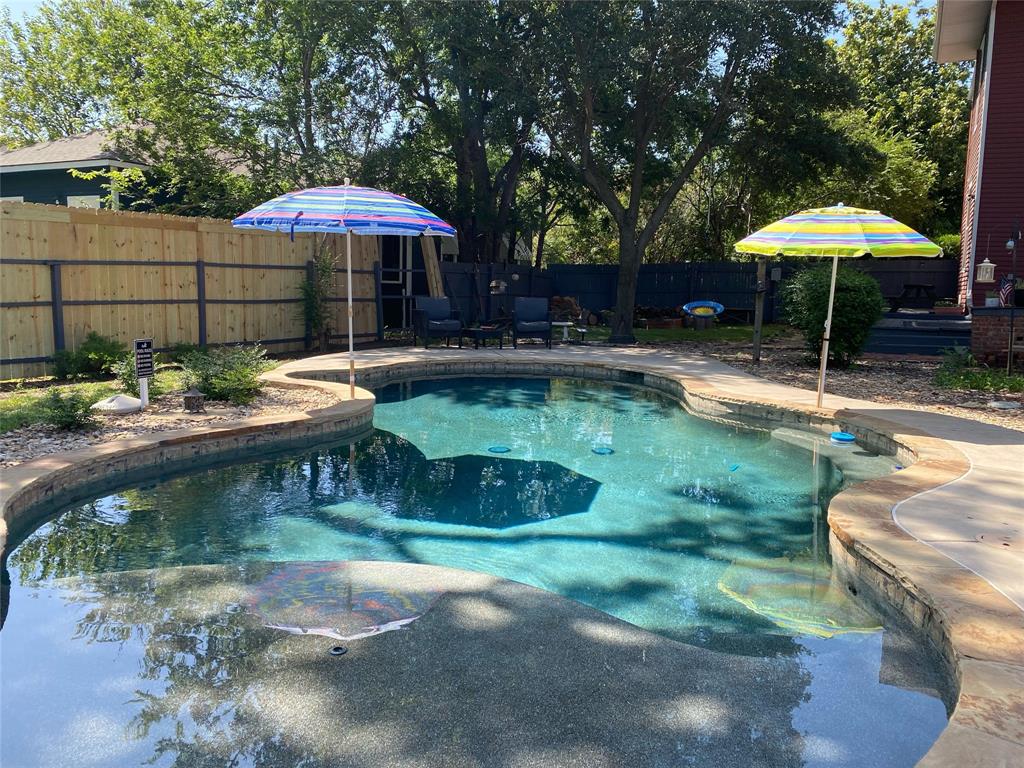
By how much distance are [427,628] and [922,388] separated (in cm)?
769

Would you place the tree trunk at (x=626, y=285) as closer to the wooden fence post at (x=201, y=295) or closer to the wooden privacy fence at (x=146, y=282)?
the wooden privacy fence at (x=146, y=282)

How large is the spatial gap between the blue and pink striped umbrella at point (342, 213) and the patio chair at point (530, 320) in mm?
5485

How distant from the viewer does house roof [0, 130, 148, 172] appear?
14.5m

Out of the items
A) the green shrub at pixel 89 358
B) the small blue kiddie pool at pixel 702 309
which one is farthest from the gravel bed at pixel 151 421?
the small blue kiddie pool at pixel 702 309

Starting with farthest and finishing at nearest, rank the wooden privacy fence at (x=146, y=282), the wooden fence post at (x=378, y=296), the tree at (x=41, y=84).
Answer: the tree at (x=41, y=84) → the wooden fence post at (x=378, y=296) → the wooden privacy fence at (x=146, y=282)

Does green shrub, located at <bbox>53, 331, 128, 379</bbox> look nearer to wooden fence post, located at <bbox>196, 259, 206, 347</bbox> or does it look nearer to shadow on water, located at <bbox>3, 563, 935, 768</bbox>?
wooden fence post, located at <bbox>196, 259, 206, 347</bbox>

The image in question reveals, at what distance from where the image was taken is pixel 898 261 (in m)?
18.8

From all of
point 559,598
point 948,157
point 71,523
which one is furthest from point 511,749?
point 948,157

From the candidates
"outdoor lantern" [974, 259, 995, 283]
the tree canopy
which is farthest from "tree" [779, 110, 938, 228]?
"outdoor lantern" [974, 259, 995, 283]

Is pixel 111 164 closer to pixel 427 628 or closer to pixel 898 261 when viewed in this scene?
pixel 427 628

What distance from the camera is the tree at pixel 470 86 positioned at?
478 inches

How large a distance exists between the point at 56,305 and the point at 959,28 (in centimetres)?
1566

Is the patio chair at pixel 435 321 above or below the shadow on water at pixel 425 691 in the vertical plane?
above

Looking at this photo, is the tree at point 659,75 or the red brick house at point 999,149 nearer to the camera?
the red brick house at point 999,149
